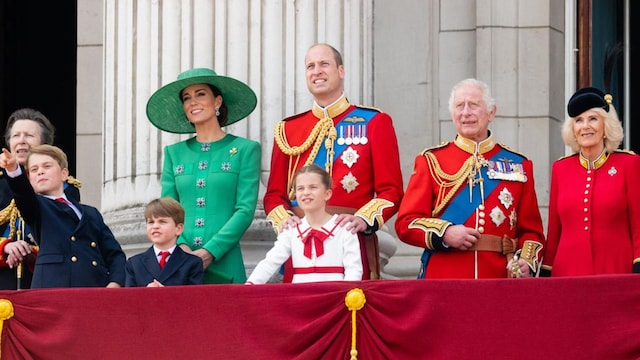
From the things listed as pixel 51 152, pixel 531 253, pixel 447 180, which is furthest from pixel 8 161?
pixel 531 253

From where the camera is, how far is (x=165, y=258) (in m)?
10.4

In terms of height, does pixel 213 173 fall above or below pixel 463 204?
above

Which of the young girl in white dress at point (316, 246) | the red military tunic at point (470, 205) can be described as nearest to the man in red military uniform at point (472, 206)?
the red military tunic at point (470, 205)

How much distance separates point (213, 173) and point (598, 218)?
1994 millimetres

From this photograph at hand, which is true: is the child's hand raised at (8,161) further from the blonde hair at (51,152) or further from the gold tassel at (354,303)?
the gold tassel at (354,303)

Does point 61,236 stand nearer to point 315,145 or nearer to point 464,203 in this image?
point 315,145

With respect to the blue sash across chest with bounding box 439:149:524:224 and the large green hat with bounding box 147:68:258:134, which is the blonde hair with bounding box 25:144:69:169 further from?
the blue sash across chest with bounding box 439:149:524:224

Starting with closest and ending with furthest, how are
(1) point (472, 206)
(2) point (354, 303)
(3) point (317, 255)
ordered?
(2) point (354, 303) → (3) point (317, 255) → (1) point (472, 206)

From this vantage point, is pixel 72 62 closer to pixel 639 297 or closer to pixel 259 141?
pixel 259 141

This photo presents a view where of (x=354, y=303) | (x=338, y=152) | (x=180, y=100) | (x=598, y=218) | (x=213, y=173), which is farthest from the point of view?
(x=180, y=100)

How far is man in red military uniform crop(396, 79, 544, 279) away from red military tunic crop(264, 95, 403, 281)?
0.17m

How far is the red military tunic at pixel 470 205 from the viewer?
1040 cm

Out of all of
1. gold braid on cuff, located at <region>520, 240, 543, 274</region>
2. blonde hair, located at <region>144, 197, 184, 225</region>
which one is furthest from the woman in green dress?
gold braid on cuff, located at <region>520, 240, 543, 274</region>

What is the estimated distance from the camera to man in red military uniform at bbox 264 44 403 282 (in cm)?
1063
